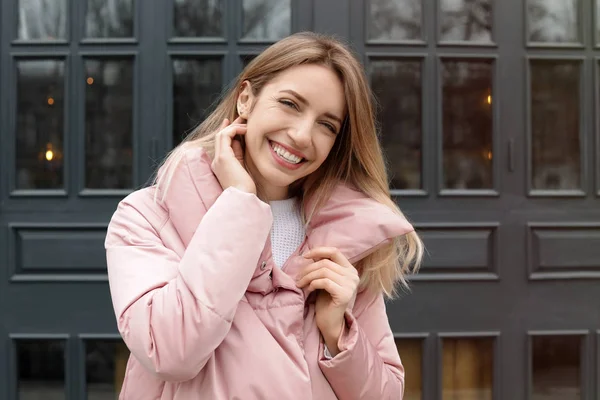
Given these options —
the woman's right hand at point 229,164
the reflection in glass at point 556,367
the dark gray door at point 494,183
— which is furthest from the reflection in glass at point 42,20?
the reflection in glass at point 556,367

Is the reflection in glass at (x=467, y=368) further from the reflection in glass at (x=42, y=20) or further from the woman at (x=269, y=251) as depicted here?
the reflection in glass at (x=42, y=20)

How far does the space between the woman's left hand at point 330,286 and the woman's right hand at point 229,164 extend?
8.7 inches

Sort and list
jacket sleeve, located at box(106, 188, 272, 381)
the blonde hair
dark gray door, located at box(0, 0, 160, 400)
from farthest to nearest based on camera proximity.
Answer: dark gray door, located at box(0, 0, 160, 400)
the blonde hair
jacket sleeve, located at box(106, 188, 272, 381)

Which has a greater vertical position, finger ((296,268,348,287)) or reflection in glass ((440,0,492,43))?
reflection in glass ((440,0,492,43))

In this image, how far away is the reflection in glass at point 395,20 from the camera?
3.69 m

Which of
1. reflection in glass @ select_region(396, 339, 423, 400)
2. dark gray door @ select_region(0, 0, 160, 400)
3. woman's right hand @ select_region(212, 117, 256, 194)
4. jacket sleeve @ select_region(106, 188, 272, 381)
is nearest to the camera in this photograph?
jacket sleeve @ select_region(106, 188, 272, 381)

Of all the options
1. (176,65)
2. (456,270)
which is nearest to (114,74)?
(176,65)

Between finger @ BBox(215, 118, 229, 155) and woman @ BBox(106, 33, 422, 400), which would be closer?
woman @ BBox(106, 33, 422, 400)

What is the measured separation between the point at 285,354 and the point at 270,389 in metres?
0.08

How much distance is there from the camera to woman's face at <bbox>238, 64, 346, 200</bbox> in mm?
1490

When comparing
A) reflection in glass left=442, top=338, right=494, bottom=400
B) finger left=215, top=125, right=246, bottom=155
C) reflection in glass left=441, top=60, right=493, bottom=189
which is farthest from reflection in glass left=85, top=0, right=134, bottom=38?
reflection in glass left=442, top=338, right=494, bottom=400

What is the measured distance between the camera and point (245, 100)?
1.60 metres

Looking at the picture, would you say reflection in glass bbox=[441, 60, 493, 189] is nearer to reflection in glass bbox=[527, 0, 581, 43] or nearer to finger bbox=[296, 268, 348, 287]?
reflection in glass bbox=[527, 0, 581, 43]

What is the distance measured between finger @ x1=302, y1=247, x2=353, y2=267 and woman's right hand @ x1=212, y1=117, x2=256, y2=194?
7.9 inches
